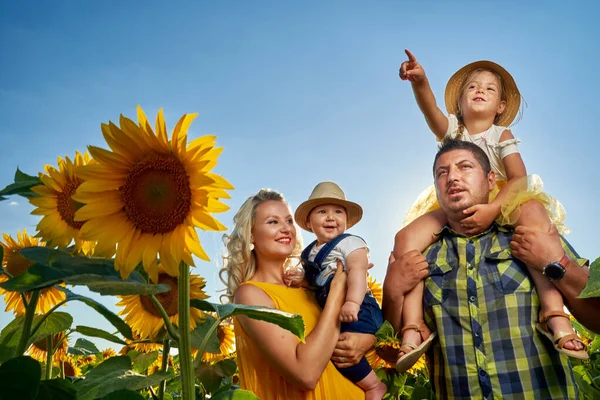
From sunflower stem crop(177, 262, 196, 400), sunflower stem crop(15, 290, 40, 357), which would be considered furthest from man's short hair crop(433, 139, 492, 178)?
sunflower stem crop(15, 290, 40, 357)

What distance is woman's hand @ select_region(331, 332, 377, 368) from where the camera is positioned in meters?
3.42

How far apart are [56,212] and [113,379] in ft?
2.03

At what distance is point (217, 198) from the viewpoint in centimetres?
171

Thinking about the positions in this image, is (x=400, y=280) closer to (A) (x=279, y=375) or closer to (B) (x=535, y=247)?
(B) (x=535, y=247)

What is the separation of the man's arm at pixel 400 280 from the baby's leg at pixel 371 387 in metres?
0.42

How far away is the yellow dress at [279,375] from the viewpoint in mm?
3400

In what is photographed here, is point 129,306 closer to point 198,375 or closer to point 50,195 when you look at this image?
point 198,375

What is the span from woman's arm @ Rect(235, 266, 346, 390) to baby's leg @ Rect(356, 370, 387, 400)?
0.35 metres

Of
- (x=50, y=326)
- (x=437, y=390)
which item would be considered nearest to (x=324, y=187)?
(x=437, y=390)

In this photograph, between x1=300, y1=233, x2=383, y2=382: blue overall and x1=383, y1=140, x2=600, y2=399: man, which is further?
x1=300, y1=233, x2=383, y2=382: blue overall

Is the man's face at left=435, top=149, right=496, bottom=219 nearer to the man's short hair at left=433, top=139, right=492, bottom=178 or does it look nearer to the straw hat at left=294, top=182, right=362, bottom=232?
the man's short hair at left=433, top=139, right=492, bottom=178

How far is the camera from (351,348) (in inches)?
134

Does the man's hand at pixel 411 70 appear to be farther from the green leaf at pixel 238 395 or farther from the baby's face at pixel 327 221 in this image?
the green leaf at pixel 238 395

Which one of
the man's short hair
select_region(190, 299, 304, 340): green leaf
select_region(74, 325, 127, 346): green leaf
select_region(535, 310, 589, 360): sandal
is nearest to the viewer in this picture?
select_region(190, 299, 304, 340): green leaf
